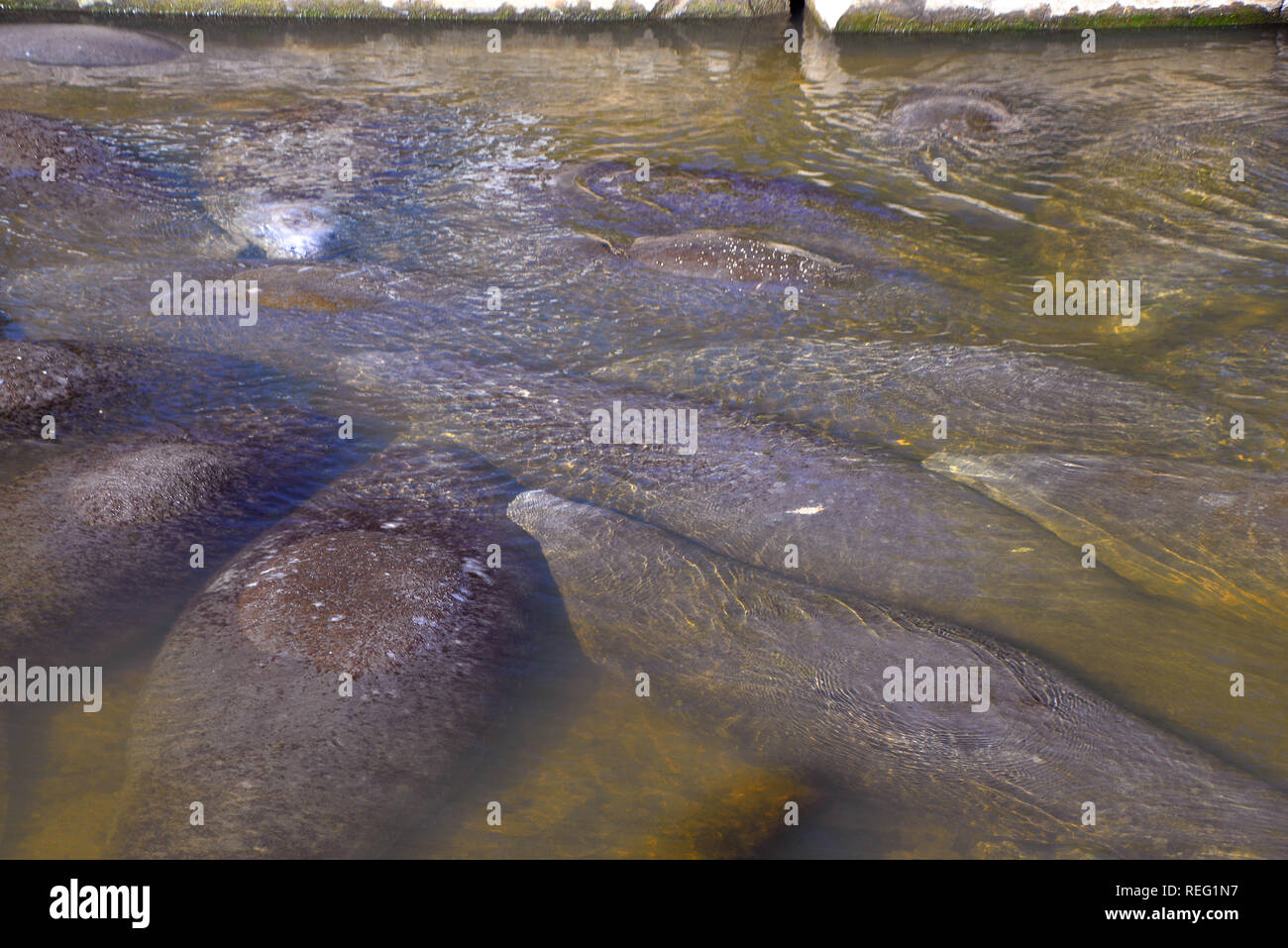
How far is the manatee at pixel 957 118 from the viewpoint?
41.0 ft

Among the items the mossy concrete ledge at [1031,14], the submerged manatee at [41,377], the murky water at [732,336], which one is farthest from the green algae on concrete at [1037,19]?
the submerged manatee at [41,377]

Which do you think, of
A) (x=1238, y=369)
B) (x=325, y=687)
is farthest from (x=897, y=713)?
(x=1238, y=369)

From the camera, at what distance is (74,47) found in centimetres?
1504

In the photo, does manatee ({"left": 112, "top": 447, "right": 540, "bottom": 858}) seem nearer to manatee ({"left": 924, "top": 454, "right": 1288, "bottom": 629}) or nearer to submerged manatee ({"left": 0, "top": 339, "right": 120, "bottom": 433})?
submerged manatee ({"left": 0, "top": 339, "right": 120, "bottom": 433})

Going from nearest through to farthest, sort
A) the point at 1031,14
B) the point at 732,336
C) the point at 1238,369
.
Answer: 1. the point at 1238,369
2. the point at 732,336
3. the point at 1031,14

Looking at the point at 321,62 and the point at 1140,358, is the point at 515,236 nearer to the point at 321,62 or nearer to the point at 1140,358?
the point at 1140,358

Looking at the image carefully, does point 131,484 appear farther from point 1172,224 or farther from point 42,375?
point 1172,224

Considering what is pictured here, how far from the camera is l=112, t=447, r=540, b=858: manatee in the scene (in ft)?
12.1

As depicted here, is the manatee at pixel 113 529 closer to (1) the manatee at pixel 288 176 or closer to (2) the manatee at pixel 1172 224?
(1) the manatee at pixel 288 176

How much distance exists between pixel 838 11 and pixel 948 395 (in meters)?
13.7

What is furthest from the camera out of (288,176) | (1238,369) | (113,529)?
(288,176)

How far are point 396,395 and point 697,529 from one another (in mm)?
2487

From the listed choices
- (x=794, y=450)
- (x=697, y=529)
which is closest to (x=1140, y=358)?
(x=794, y=450)

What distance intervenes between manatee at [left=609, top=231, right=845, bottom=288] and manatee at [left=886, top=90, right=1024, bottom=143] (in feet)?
15.0
